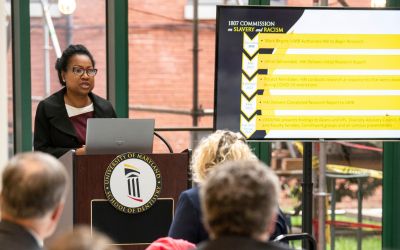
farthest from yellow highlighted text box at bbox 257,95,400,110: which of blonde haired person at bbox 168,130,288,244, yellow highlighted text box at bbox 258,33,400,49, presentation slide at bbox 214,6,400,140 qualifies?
blonde haired person at bbox 168,130,288,244

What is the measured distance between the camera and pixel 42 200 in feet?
6.73

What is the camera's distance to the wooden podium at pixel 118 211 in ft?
13.2

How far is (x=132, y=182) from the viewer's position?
4.07 metres

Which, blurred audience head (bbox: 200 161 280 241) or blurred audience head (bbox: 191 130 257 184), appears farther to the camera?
blurred audience head (bbox: 191 130 257 184)

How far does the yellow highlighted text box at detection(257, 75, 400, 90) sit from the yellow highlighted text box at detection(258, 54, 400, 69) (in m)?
0.06

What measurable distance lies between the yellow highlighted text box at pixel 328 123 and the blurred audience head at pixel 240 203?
2.86 meters

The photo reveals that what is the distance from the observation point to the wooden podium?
4016 mm

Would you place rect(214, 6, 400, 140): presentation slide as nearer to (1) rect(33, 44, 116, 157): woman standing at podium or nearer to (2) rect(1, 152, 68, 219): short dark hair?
(1) rect(33, 44, 116, 157): woman standing at podium

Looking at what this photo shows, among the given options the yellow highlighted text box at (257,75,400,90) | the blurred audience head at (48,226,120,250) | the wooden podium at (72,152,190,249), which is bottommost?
the wooden podium at (72,152,190,249)

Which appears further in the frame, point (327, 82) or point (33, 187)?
point (327, 82)

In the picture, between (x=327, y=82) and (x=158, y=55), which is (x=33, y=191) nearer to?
(x=327, y=82)

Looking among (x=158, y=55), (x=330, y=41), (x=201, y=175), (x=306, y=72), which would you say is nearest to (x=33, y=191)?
(x=201, y=175)

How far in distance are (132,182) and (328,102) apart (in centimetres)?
142

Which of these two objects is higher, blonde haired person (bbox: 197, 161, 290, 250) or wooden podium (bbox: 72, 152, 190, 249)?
blonde haired person (bbox: 197, 161, 290, 250)
